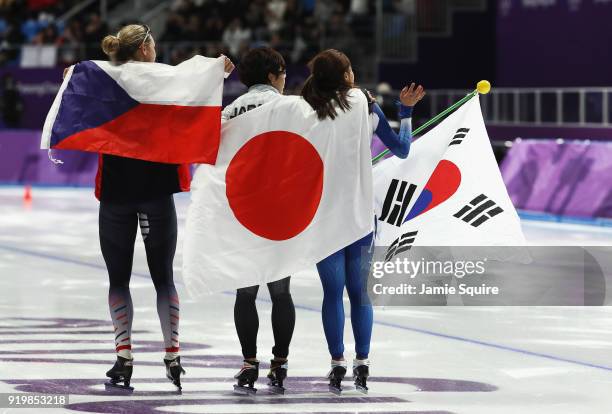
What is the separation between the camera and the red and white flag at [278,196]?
8016mm

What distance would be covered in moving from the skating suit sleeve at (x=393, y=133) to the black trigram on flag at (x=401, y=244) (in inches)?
46.2

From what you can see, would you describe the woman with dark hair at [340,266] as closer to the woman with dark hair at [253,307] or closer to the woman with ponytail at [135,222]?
the woman with dark hair at [253,307]

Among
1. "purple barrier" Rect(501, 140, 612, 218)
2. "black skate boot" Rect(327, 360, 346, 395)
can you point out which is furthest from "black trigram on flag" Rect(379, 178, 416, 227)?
"purple barrier" Rect(501, 140, 612, 218)

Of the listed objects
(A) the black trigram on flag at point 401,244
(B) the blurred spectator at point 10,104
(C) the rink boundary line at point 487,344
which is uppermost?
(B) the blurred spectator at point 10,104

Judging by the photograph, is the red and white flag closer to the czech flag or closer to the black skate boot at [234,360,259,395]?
the czech flag

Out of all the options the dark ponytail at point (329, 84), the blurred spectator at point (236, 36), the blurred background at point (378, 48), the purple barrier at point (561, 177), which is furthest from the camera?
the blurred spectator at point (236, 36)

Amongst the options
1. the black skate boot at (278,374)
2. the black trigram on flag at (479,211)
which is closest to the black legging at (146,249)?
the black skate boot at (278,374)

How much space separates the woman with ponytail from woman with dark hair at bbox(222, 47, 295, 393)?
0.17 m

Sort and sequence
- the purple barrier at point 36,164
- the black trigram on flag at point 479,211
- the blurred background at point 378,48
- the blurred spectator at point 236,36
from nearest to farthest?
the black trigram on flag at point 479,211 → the blurred background at point 378,48 → the purple barrier at point 36,164 → the blurred spectator at point 236,36

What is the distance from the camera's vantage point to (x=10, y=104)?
111 ft

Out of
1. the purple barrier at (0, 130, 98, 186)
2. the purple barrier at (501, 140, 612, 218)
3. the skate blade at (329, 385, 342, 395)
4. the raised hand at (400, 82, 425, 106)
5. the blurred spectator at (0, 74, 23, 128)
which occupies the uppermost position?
the blurred spectator at (0, 74, 23, 128)

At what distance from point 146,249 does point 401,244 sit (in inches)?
82.6

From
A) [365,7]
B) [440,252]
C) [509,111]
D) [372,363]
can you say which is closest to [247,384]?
[372,363]

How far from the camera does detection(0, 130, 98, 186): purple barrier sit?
96.0ft
